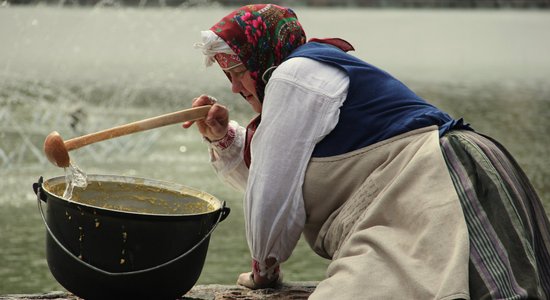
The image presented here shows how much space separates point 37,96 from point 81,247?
7.85 m

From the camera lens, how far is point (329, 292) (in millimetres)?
2336

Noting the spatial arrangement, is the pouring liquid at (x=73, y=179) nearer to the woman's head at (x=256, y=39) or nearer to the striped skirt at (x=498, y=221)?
the woman's head at (x=256, y=39)

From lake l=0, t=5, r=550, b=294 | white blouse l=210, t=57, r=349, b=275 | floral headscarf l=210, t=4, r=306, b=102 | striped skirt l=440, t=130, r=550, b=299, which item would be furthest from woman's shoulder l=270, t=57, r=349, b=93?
lake l=0, t=5, r=550, b=294

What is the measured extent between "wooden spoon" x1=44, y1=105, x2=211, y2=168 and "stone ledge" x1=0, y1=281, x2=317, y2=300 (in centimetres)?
49

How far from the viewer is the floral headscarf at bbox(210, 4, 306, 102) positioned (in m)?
2.61

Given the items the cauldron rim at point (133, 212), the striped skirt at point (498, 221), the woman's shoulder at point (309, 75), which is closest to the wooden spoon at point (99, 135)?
the cauldron rim at point (133, 212)

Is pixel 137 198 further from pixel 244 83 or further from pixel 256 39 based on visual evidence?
pixel 256 39

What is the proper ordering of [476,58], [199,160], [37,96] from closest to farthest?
[199,160] < [37,96] < [476,58]

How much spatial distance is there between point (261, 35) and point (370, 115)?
0.40 m

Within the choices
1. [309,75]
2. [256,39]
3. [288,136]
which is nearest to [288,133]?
[288,136]

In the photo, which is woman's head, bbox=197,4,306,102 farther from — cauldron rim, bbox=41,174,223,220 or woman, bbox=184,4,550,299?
cauldron rim, bbox=41,174,223,220

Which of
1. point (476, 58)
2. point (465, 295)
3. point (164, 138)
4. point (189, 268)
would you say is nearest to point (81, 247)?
point (189, 268)

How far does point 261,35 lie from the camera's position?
2.62 m

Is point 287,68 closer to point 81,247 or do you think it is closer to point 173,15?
point 81,247
